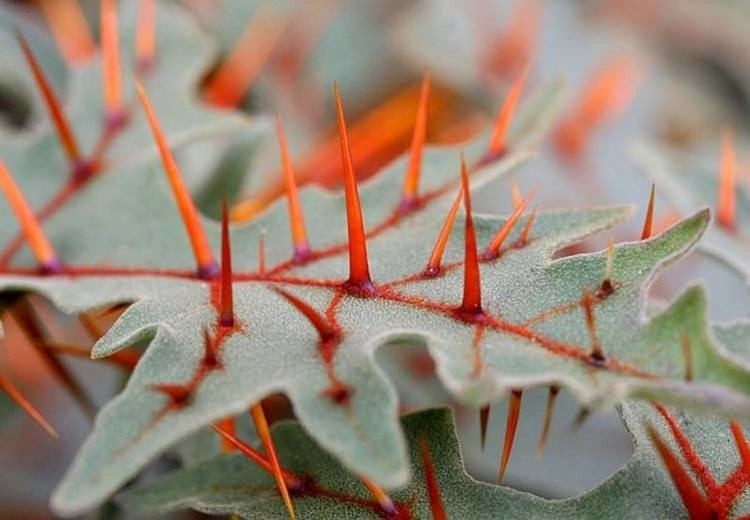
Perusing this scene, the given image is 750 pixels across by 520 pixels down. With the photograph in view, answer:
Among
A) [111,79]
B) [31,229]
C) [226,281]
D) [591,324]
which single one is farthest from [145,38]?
[591,324]

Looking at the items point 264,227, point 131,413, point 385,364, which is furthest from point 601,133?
point 131,413

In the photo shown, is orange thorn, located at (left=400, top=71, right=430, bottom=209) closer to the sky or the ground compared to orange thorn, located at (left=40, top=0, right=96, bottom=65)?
closer to the ground

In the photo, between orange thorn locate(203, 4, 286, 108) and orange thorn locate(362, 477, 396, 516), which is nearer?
orange thorn locate(362, 477, 396, 516)

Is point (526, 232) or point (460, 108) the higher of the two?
point (526, 232)

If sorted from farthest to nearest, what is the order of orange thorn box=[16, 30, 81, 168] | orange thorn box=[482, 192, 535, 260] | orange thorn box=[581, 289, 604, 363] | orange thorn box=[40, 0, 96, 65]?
orange thorn box=[40, 0, 96, 65]
orange thorn box=[16, 30, 81, 168]
orange thorn box=[482, 192, 535, 260]
orange thorn box=[581, 289, 604, 363]

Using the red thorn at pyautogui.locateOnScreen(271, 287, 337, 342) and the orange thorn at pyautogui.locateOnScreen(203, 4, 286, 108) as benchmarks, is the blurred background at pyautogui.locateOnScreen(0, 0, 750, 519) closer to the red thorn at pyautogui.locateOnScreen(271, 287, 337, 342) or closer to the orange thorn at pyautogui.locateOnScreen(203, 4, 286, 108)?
the orange thorn at pyautogui.locateOnScreen(203, 4, 286, 108)

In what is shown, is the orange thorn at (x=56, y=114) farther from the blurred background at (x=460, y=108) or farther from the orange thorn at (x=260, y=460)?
the orange thorn at (x=260, y=460)

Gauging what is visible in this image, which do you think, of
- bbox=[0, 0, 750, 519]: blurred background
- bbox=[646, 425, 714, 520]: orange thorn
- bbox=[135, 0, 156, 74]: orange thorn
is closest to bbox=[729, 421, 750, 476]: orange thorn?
bbox=[646, 425, 714, 520]: orange thorn

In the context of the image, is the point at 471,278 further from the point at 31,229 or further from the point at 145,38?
the point at 145,38
